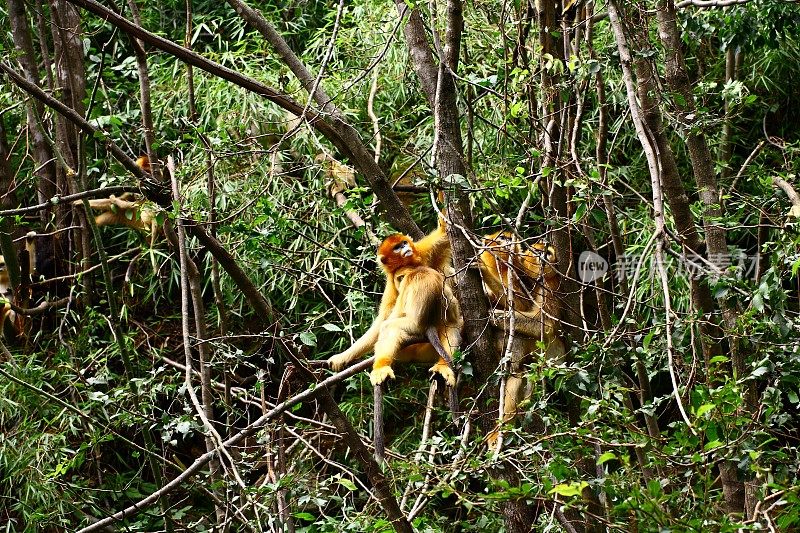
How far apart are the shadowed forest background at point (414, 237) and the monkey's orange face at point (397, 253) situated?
0.42 feet

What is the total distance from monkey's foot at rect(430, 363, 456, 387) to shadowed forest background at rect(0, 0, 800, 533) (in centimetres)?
16

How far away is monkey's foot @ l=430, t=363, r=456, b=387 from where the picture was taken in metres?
3.93

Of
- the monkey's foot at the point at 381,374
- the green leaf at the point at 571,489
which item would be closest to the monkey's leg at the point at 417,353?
the monkey's foot at the point at 381,374

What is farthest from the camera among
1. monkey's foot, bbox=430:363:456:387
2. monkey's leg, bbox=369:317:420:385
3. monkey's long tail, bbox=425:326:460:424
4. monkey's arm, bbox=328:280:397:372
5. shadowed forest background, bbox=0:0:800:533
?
monkey's arm, bbox=328:280:397:372

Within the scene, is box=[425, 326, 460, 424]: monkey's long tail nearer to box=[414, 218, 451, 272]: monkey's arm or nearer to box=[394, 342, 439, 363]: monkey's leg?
box=[394, 342, 439, 363]: monkey's leg

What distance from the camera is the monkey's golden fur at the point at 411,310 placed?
14.1 feet

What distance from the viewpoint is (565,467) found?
9.16 feet

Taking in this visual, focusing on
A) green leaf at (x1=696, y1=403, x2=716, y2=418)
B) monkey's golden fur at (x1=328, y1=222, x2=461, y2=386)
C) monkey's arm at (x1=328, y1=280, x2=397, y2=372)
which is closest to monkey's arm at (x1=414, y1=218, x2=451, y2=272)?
monkey's golden fur at (x1=328, y1=222, x2=461, y2=386)

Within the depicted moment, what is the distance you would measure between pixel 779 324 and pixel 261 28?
7.39ft

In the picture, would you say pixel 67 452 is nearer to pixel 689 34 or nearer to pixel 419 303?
pixel 419 303

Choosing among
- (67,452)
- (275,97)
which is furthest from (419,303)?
(67,452)

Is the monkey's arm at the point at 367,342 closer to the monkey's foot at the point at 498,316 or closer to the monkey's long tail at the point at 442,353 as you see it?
the monkey's long tail at the point at 442,353

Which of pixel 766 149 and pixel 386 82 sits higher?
pixel 386 82

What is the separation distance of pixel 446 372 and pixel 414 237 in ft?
1.98
